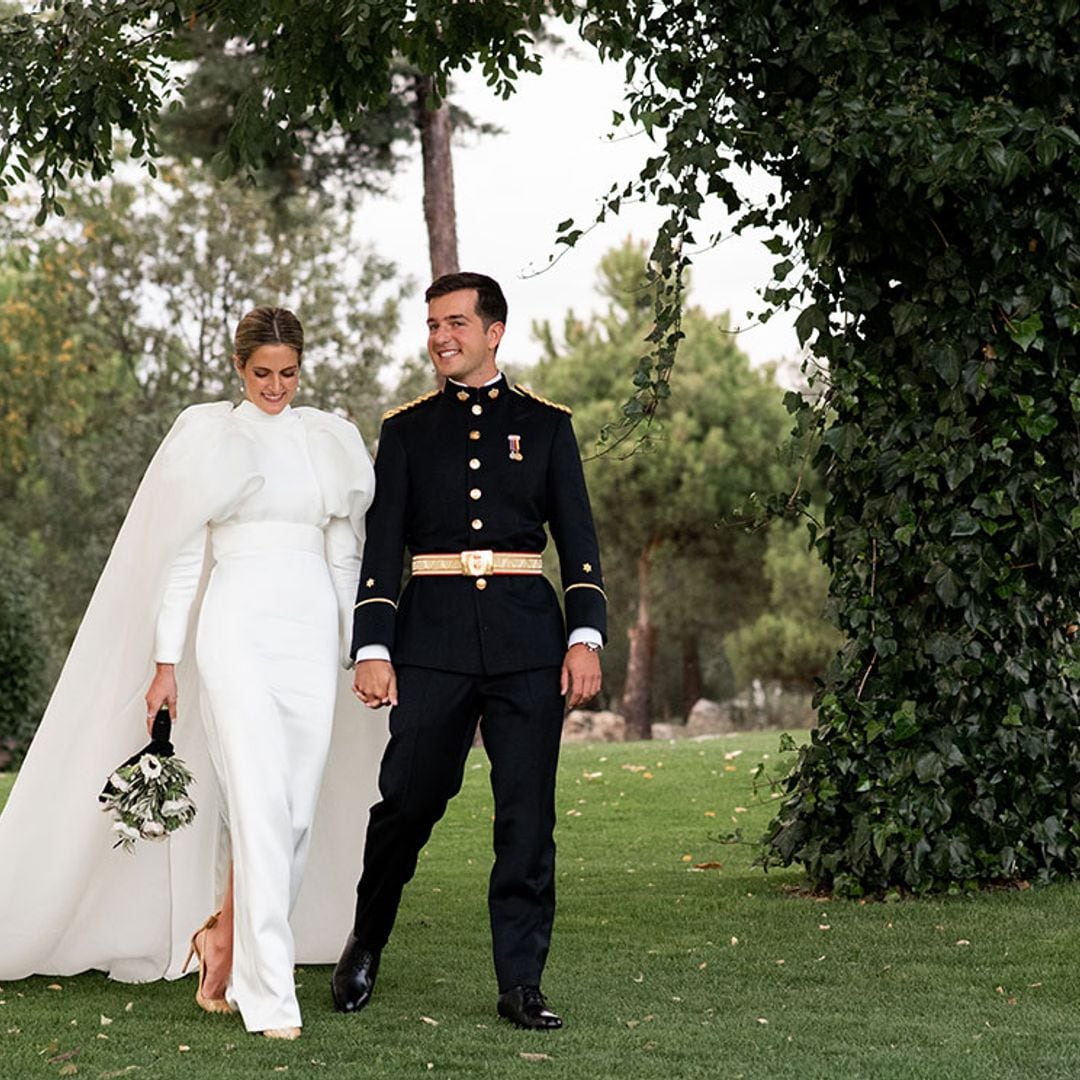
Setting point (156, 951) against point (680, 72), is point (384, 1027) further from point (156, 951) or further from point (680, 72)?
point (680, 72)

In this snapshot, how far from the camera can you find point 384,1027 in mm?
Answer: 5266

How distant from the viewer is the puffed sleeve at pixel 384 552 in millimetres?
5363

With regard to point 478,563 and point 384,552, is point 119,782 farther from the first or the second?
point 478,563

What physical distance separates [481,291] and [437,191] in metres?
15.7

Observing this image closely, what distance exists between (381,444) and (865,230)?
2.55m

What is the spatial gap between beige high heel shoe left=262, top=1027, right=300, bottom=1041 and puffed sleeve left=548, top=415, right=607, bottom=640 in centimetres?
140

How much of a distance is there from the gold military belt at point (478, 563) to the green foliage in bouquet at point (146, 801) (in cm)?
98

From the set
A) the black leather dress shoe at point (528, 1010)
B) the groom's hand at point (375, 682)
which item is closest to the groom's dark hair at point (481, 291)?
the groom's hand at point (375, 682)

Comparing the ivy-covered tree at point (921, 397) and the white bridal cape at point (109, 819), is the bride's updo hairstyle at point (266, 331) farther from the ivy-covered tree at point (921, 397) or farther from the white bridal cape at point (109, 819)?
the ivy-covered tree at point (921, 397)

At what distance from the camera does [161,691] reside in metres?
5.45

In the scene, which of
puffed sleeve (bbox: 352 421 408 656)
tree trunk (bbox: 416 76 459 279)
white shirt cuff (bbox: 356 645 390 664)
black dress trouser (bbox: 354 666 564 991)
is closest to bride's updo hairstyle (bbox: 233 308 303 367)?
puffed sleeve (bbox: 352 421 408 656)

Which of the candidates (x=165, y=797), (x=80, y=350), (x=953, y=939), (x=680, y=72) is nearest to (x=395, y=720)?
→ (x=165, y=797)

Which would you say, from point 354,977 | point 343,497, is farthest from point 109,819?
point 343,497

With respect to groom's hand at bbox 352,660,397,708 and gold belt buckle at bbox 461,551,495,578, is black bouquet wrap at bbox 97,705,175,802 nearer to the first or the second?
groom's hand at bbox 352,660,397,708
